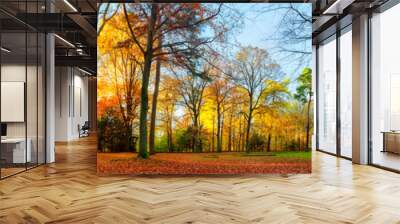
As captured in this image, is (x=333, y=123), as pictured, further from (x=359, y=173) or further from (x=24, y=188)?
(x=24, y=188)

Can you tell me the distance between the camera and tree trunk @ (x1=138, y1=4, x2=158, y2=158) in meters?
7.20

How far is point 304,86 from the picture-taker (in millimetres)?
7320

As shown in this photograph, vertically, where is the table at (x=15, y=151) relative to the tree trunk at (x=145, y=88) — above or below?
below

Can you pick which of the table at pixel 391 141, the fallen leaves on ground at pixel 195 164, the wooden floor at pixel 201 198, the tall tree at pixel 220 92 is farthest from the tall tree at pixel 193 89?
the table at pixel 391 141

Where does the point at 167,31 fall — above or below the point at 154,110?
above

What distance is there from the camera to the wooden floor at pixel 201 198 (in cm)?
440

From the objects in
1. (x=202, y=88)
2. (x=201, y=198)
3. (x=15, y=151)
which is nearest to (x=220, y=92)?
(x=202, y=88)

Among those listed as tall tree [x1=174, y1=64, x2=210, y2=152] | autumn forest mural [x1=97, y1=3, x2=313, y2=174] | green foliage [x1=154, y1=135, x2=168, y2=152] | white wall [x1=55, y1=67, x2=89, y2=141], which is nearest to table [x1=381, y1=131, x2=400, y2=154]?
autumn forest mural [x1=97, y1=3, x2=313, y2=174]

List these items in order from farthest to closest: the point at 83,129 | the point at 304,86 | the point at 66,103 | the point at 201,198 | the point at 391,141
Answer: the point at 83,129 → the point at 66,103 → the point at 391,141 → the point at 304,86 → the point at 201,198

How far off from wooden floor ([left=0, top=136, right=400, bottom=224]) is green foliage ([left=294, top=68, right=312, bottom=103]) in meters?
Result: 1.47

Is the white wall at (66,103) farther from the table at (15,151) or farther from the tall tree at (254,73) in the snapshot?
the tall tree at (254,73)

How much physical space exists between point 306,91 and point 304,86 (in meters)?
0.10

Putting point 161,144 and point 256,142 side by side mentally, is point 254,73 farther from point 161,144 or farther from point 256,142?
point 161,144

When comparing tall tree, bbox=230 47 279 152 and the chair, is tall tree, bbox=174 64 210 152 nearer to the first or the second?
tall tree, bbox=230 47 279 152
